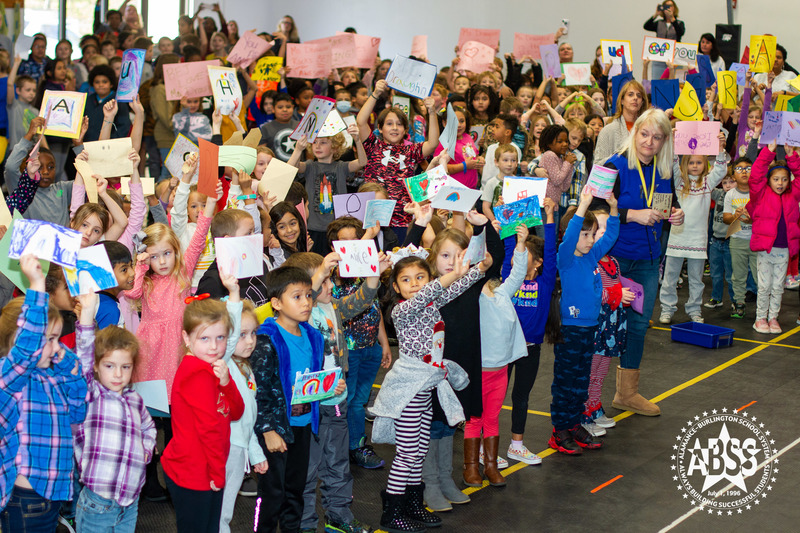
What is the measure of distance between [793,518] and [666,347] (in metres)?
3.16

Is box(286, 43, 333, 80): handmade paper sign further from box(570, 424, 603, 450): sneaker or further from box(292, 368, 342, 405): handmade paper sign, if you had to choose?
box(292, 368, 342, 405): handmade paper sign

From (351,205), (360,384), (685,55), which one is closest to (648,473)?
(360,384)

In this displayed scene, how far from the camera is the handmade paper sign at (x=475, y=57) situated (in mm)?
10656

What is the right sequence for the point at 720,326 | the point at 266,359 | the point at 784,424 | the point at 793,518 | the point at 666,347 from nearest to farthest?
1. the point at 266,359
2. the point at 793,518
3. the point at 784,424
4. the point at 666,347
5. the point at 720,326

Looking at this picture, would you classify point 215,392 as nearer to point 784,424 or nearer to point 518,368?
point 518,368

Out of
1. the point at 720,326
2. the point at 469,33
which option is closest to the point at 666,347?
the point at 720,326

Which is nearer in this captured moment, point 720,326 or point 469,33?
point 720,326

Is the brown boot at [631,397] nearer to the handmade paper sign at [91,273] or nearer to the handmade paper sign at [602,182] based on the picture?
the handmade paper sign at [602,182]

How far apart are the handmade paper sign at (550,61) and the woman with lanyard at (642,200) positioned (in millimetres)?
4934

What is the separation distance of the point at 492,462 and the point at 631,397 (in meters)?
1.57

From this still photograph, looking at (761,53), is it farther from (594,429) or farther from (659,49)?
(594,429)

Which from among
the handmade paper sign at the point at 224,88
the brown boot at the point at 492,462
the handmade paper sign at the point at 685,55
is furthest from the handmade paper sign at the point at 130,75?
the handmade paper sign at the point at 685,55

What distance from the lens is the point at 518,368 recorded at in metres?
4.98

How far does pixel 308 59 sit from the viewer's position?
30.8 ft
